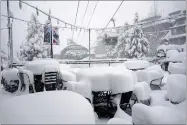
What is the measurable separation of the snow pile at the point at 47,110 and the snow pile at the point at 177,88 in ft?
3.70

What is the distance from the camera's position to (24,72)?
4.50m

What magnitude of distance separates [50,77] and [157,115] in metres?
3.62

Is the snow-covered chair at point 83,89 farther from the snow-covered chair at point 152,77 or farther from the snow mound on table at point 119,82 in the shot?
the snow-covered chair at point 152,77

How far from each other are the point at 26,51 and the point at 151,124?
16.7 m

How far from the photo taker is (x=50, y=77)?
15.4ft

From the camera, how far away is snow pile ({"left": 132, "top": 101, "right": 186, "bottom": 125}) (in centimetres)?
143

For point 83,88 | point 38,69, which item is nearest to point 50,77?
point 38,69

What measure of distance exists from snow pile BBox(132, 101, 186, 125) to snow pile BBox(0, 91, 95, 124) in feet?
1.45

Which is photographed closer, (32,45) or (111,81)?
(111,81)

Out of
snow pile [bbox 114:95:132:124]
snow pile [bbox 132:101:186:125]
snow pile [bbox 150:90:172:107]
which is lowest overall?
snow pile [bbox 114:95:132:124]

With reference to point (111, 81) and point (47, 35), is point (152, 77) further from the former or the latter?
point (47, 35)

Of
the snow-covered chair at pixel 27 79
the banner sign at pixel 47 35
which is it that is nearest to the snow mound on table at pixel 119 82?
the snow-covered chair at pixel 27 79

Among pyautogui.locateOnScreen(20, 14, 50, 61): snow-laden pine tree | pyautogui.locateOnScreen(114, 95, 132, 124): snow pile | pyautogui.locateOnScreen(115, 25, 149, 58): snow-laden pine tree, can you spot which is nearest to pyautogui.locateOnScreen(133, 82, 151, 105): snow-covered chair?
pyautogui.locateOnScreen(114, 95, 132, 124): snow pile

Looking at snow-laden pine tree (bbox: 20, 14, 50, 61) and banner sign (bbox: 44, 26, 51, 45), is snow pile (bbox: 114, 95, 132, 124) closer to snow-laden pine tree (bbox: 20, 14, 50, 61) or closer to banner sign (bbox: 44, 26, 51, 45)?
banner sign (bbox: 44, 26, 51, 45)
